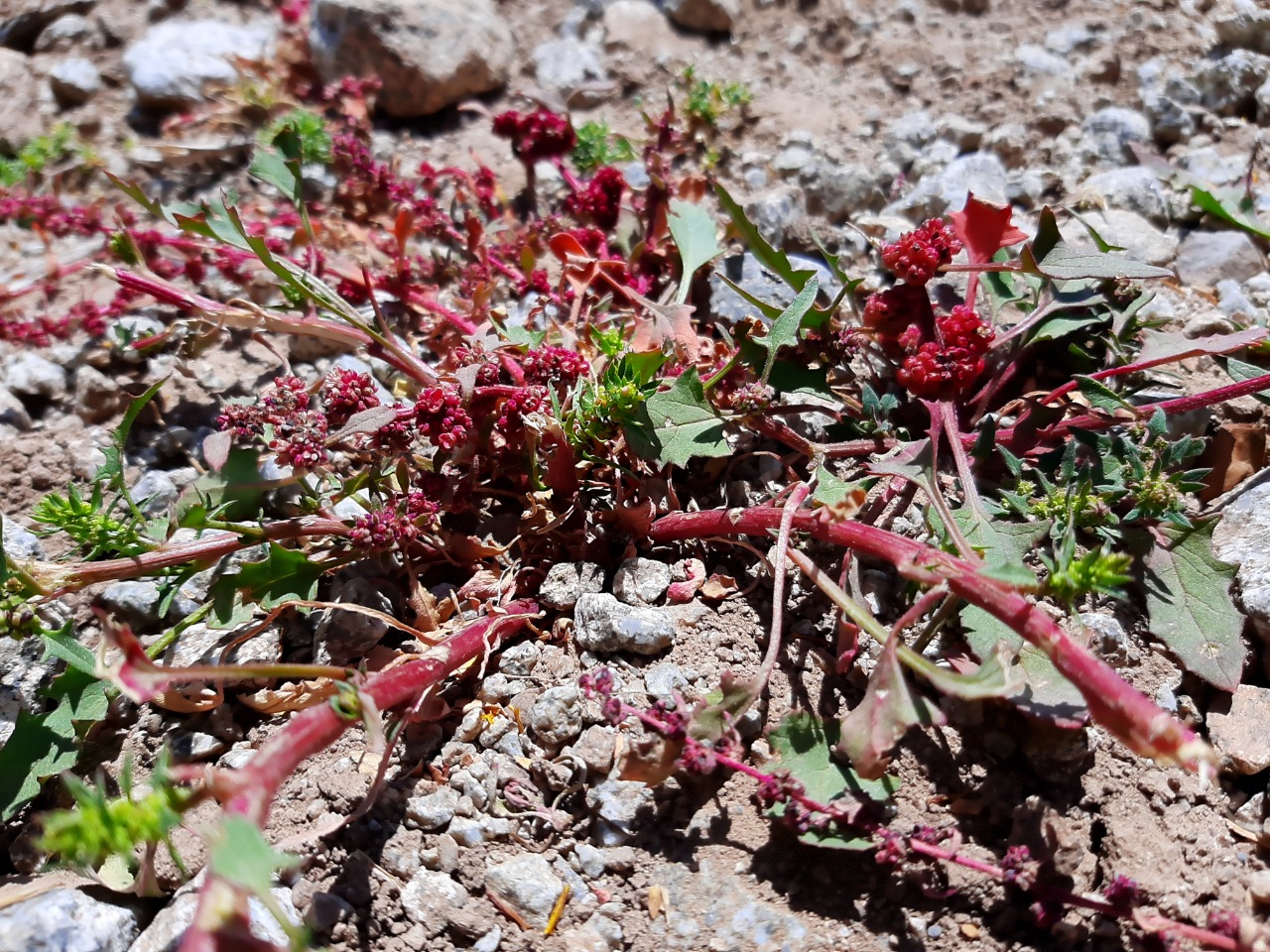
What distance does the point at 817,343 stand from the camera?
2762 mm

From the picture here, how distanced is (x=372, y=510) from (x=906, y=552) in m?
1.35

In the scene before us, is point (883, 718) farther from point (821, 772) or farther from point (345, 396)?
point (345, 396)

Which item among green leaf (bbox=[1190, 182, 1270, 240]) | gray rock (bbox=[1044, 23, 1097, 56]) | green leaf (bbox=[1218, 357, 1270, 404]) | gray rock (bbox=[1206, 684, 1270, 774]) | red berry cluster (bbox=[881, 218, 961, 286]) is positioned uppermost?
gray rock (bbox=[1044, 23, 1097, 56])

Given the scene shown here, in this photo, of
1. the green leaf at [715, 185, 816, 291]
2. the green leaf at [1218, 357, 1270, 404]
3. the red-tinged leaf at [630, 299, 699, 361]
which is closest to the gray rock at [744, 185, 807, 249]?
the green leaf at [715, 185, 816, 291]

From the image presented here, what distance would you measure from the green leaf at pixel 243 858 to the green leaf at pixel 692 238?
1988 millimetres

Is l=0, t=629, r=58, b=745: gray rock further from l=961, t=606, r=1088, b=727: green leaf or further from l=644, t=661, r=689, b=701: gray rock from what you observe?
l=961, t=606, r=1088, b=727: green leaf

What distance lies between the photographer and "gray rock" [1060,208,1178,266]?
3.32 m

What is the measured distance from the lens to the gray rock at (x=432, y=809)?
221 centimetres

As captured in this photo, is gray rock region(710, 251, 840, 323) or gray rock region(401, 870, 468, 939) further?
gray rock region(710, 251, 840, 323)

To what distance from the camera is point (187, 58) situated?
465 centimetres

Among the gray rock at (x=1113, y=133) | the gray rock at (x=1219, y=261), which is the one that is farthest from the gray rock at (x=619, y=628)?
the gray rock at (x=1113, y=133)

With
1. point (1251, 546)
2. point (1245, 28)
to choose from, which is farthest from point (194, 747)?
point (1245, 28)

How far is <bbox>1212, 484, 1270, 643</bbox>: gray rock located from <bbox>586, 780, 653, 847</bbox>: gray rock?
5.25 ft

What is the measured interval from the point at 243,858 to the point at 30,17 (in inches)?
209
